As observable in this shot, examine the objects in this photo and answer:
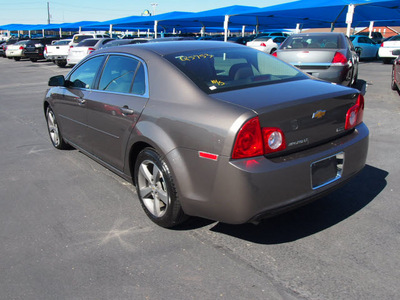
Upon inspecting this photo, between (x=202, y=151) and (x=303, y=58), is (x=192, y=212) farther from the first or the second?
(x=303, y=58)

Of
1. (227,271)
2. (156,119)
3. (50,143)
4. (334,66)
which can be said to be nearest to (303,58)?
(334,66)

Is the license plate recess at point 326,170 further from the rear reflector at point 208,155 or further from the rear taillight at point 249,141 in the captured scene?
the rear reflector at point 208,155

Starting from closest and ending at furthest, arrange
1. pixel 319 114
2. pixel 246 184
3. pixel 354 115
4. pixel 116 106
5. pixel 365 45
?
pixel 246 184 → pixel 319 114 → pixel 354 115 → pixel 116 106 → pixel 365 45

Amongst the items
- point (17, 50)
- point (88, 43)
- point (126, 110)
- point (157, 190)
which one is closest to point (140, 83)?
point (126, 110)

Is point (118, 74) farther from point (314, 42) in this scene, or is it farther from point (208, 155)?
point (314, 42)

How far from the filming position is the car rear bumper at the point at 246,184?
8.18 feet

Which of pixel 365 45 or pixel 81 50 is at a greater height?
pixel 365 45

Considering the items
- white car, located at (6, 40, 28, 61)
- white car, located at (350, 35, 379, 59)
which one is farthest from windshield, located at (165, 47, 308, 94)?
white car, located at (6, 40, 28, 61)

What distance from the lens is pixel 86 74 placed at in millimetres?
4465

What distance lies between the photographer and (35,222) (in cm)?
342

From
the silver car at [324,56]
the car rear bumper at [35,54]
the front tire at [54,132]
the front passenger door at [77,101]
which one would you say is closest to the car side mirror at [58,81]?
the front passenger door at [77,101]

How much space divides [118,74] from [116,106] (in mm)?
420

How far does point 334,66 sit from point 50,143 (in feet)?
20.2

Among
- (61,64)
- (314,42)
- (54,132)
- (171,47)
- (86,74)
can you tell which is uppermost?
(314,42)
